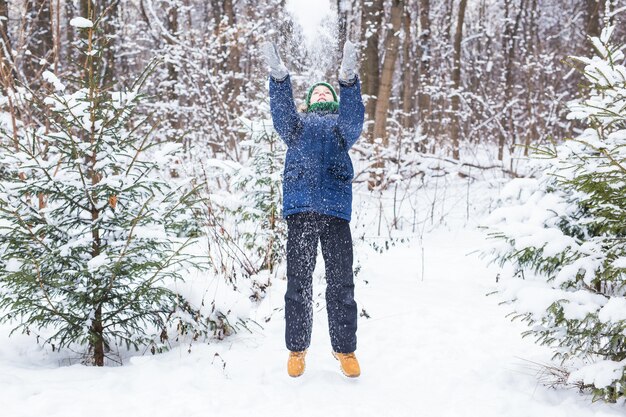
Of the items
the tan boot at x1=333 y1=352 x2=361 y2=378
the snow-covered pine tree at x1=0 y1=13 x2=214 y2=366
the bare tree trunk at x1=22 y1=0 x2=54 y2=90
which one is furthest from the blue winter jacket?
the bare tree trunk at x1=22 y1=0 x2=54 y2=90

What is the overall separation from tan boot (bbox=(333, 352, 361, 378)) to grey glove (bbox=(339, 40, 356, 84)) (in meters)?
1.65

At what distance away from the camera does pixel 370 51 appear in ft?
39.0

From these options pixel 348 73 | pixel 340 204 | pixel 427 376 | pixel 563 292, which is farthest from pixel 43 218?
pixel 563 292

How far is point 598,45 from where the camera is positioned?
2.86 m

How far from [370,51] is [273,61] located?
945 cm

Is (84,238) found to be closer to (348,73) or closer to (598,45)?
(348,73)

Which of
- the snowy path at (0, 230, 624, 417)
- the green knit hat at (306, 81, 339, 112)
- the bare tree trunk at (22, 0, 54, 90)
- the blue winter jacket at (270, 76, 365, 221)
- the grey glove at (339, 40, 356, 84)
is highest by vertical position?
the bare tree trunk at (22, 0, 54, 90)

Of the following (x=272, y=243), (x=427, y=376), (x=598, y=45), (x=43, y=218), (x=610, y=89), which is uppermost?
(x=598, y=45)

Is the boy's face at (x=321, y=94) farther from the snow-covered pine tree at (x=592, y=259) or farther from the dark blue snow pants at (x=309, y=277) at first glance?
the snow-covered pine tree at (x=592, y=259)

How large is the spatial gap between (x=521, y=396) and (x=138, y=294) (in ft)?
7.61

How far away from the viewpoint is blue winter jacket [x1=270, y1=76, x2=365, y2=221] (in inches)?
119

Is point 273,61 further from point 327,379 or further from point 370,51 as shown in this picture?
point 370,51

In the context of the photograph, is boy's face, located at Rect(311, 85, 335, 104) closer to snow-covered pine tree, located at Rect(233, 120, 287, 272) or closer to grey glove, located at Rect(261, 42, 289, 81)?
grey glove, located at Rect(261, 42, 289, 81)

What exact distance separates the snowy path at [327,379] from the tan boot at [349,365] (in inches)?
2.3
